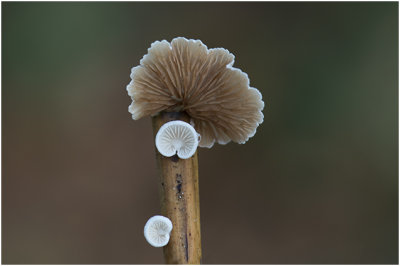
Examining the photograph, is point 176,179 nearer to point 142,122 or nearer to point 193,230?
point 193,230

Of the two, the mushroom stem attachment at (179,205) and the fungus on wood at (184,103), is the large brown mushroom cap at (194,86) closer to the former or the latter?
the fungus on wood at (184,103)

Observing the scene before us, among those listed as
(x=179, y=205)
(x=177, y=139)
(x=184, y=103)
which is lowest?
(x=179, y=205)

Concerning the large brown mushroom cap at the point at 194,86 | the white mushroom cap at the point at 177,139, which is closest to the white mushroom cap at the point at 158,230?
the white mushroom cap at the point at 177,139

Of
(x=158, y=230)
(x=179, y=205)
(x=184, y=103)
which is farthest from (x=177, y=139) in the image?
(x=158, y=230)

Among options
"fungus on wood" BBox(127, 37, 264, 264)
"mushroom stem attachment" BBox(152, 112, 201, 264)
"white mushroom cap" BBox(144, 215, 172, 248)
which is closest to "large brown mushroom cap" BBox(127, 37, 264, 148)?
"fungus on wood" BBox(127, 37, 264, 264)

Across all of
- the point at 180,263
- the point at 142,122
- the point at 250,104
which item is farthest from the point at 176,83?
the point at 142,122

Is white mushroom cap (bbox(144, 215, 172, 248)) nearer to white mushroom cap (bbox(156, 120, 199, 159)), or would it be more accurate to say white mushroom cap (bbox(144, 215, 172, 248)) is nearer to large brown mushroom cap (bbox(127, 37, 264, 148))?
white mushroom cap (bbox(156, 120, 199, 159))

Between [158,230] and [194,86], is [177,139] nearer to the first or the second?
[194,86]
